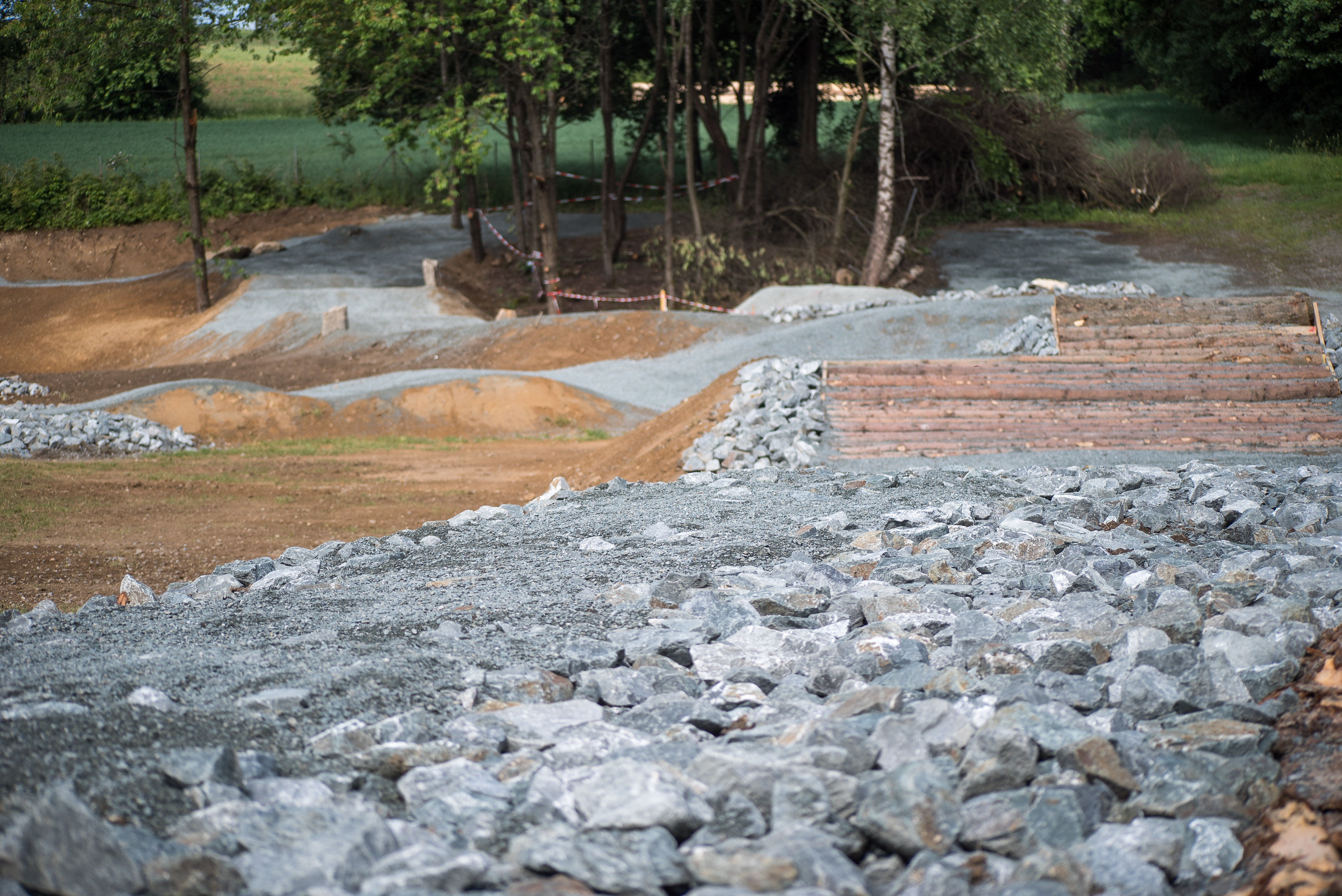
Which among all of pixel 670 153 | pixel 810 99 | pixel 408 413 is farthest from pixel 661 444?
pixel 810 99

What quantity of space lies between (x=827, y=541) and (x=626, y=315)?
11.7 metres

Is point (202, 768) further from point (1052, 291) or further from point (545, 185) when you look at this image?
point (545, 185)

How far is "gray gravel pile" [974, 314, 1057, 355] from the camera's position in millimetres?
12438

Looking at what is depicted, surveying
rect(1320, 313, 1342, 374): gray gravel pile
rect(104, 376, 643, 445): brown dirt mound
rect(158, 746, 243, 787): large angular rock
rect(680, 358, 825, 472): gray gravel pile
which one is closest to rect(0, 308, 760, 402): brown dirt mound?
rect(104, 376, 643, 445): brown dirt mound

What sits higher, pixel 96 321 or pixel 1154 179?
pixel 1154 179

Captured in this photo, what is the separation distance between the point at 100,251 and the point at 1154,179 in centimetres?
2614

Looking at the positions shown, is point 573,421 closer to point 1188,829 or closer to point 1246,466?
point 1246,466

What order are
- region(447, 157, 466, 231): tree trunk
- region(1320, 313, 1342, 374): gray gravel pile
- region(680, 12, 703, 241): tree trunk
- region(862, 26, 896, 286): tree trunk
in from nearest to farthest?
region(1320, 313, 1342, 374): gray gravel pile → region(862, 26, 896, 286): tree trunk → region(680, 12, 703, 241): tree trunk → region(447, 157, 466, 231): tree trunk

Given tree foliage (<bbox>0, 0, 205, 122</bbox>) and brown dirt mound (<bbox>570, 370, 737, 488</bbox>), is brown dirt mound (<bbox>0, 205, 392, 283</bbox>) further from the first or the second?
brown dirt mound (<bbox>570, 370, 737, 488</bbox>)

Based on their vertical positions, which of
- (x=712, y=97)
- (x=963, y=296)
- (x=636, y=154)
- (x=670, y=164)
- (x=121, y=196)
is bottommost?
(x=963, y=296)

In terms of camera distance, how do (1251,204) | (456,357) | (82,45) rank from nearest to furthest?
(456,357)
(82,45)
(1251,204)

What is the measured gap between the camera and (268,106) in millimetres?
36688

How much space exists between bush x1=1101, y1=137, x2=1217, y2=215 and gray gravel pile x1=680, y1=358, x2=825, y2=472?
59.5ft

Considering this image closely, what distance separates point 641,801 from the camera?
82.4 inches
